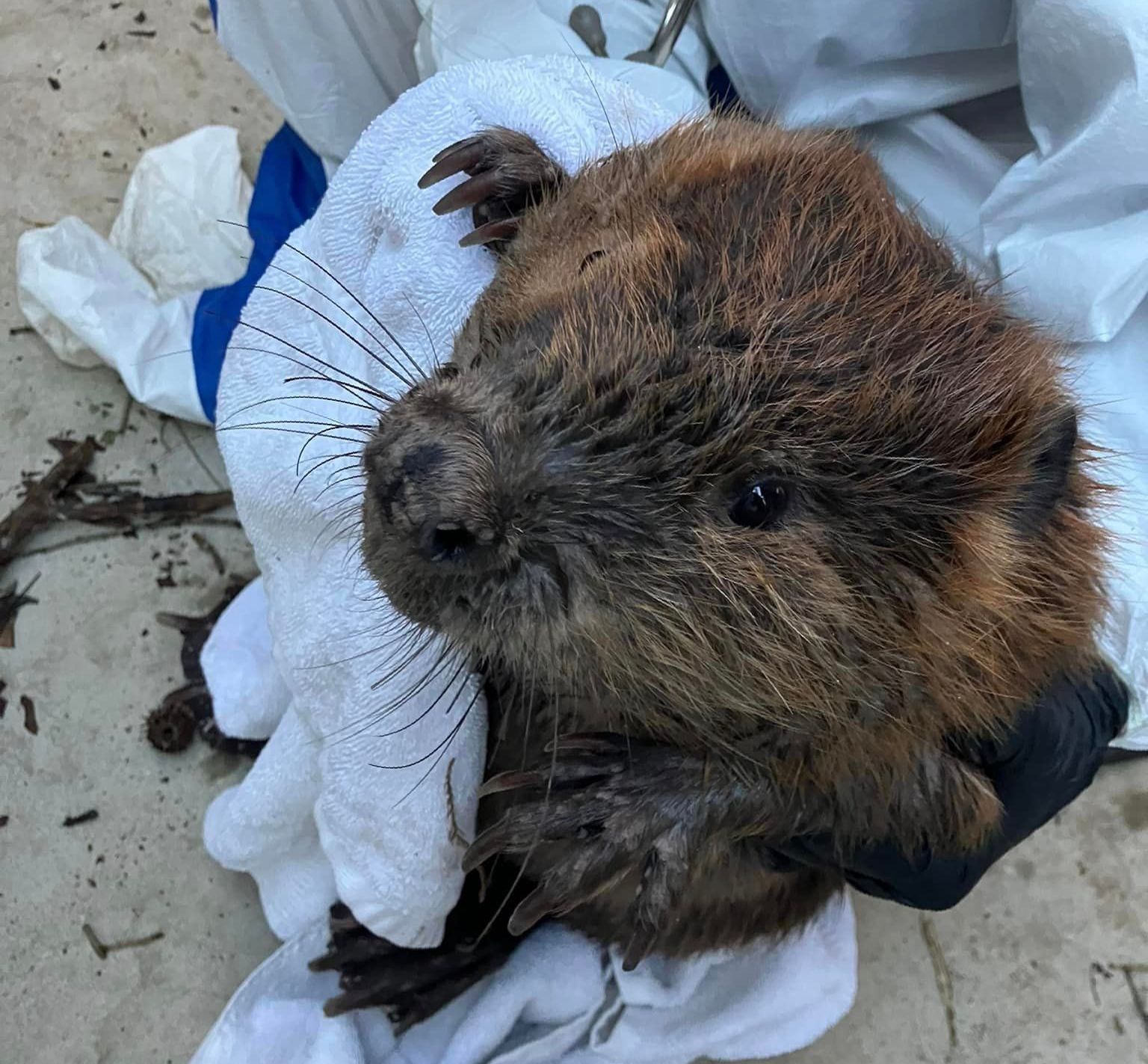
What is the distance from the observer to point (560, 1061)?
5.37ft

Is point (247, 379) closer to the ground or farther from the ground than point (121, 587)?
farther from the ground

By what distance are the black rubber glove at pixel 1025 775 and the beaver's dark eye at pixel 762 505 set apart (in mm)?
474

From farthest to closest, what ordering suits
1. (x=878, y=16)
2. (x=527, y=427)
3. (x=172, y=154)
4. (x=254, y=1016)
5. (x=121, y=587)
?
(x=172, y=154) < (x=121, y=587) < (x=254, y=1016) < (x=878, y=16) < (x=527, y=427)

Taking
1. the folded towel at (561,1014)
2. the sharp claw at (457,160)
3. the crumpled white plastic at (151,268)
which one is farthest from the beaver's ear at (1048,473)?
the crumpled white plastic at (151,268)

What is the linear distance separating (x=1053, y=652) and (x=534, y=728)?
646mm

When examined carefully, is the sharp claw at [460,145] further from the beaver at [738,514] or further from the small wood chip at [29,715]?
the small wood chip at [29,715]

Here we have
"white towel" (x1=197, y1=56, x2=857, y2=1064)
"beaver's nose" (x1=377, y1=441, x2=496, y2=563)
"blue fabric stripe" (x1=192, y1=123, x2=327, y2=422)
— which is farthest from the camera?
"blue fabric stripe" (x1=192, y1=123, x2=327, y2=422)

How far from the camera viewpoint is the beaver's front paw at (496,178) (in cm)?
124

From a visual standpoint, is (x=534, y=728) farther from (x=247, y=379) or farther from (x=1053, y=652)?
(x=247, y=379)

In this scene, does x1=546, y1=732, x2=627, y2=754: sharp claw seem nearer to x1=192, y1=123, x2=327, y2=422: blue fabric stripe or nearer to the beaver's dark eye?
the beaver's dark eye

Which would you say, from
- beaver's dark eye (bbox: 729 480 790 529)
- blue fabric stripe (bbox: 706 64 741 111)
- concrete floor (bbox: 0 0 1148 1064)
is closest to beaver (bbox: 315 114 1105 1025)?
beaver's dark eye (bbox: 729 480 790 529)

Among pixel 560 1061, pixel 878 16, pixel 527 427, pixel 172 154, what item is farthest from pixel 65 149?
pixel 560 1061

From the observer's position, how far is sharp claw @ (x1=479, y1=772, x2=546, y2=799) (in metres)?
1.10

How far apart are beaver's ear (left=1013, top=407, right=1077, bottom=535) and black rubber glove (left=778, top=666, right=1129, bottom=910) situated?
27cm
